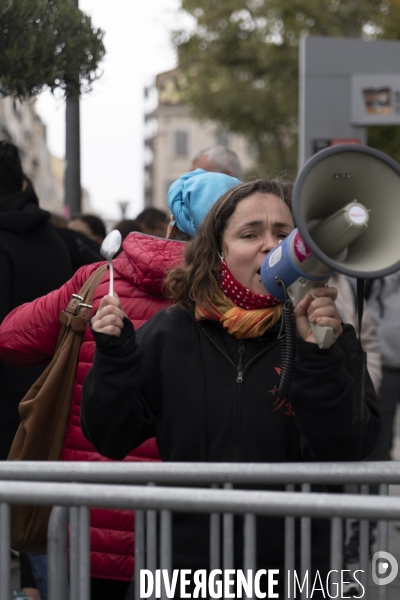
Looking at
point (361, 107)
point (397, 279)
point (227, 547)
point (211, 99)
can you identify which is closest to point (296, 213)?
point (227, 547)

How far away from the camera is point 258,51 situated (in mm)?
24578

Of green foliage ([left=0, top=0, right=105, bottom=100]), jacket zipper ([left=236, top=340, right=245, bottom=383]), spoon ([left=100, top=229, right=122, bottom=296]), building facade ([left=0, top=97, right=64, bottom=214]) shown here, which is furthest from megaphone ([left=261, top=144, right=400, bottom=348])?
building facade ([left=0, top=97, right=64, bottom=214])

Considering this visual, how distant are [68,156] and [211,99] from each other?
19.0 meters

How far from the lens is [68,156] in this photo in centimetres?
939

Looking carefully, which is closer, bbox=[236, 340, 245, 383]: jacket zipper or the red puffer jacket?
bbox=[236, 340, 245, 383]: jacket zipper

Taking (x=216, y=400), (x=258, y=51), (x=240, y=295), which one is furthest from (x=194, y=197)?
(x=258, y=51)

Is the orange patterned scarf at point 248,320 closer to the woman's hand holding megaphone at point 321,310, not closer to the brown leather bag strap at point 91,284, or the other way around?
the woman's hand holding megaphone at point 321,310

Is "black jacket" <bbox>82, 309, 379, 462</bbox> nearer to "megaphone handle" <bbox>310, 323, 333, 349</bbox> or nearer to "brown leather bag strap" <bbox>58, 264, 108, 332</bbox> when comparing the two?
"megaphone handle" <bbox>310, 323, 333, 349</bbox>

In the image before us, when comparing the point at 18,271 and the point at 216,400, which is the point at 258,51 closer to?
the point at 18,271

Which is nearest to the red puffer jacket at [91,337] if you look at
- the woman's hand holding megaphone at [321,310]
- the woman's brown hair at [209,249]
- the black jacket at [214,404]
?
the woman's brown hair at [209,249]

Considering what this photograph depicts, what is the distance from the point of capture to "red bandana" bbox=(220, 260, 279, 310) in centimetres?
245

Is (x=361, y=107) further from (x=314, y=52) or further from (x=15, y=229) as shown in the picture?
(x=15, y=229)

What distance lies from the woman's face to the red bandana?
0.01m

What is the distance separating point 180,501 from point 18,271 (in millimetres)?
2309
